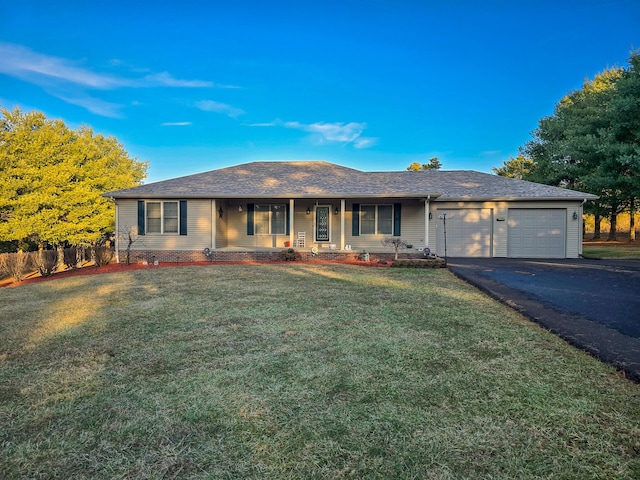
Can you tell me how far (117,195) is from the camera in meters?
13.4

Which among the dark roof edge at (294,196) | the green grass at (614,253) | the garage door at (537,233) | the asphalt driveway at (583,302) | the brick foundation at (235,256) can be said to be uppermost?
the dark roof edge at (294,196)

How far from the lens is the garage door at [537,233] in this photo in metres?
13.9

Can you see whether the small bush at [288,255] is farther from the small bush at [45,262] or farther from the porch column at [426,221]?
the small bush at [45,262]

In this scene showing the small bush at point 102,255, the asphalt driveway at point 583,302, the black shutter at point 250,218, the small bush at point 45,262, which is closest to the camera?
the asphalt driveway at point 583,302

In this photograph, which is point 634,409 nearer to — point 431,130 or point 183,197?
point 183,197

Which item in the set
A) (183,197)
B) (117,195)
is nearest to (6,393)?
(183,197)

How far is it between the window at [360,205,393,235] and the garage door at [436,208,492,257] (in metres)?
2.16

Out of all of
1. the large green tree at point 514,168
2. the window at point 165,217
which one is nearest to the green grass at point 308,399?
the window at point 165,217

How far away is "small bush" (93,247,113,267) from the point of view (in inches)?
499

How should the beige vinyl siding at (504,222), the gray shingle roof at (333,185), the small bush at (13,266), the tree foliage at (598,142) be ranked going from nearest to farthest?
the small bush at (13,266) → the gray shingle roof at (333,185) → the beige vinyl siding at (504,222) → the tree foliage at (598,142)

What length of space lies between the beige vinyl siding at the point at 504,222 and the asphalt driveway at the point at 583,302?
13.6 ft

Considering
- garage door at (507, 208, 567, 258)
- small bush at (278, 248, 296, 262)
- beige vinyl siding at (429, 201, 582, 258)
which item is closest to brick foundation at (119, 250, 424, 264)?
small bush at (278, 248, 296, 262)

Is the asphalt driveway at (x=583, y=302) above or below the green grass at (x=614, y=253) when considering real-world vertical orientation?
above

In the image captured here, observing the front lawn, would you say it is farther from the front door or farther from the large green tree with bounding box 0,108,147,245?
the large green tree with bounding box 0,108,147,245
